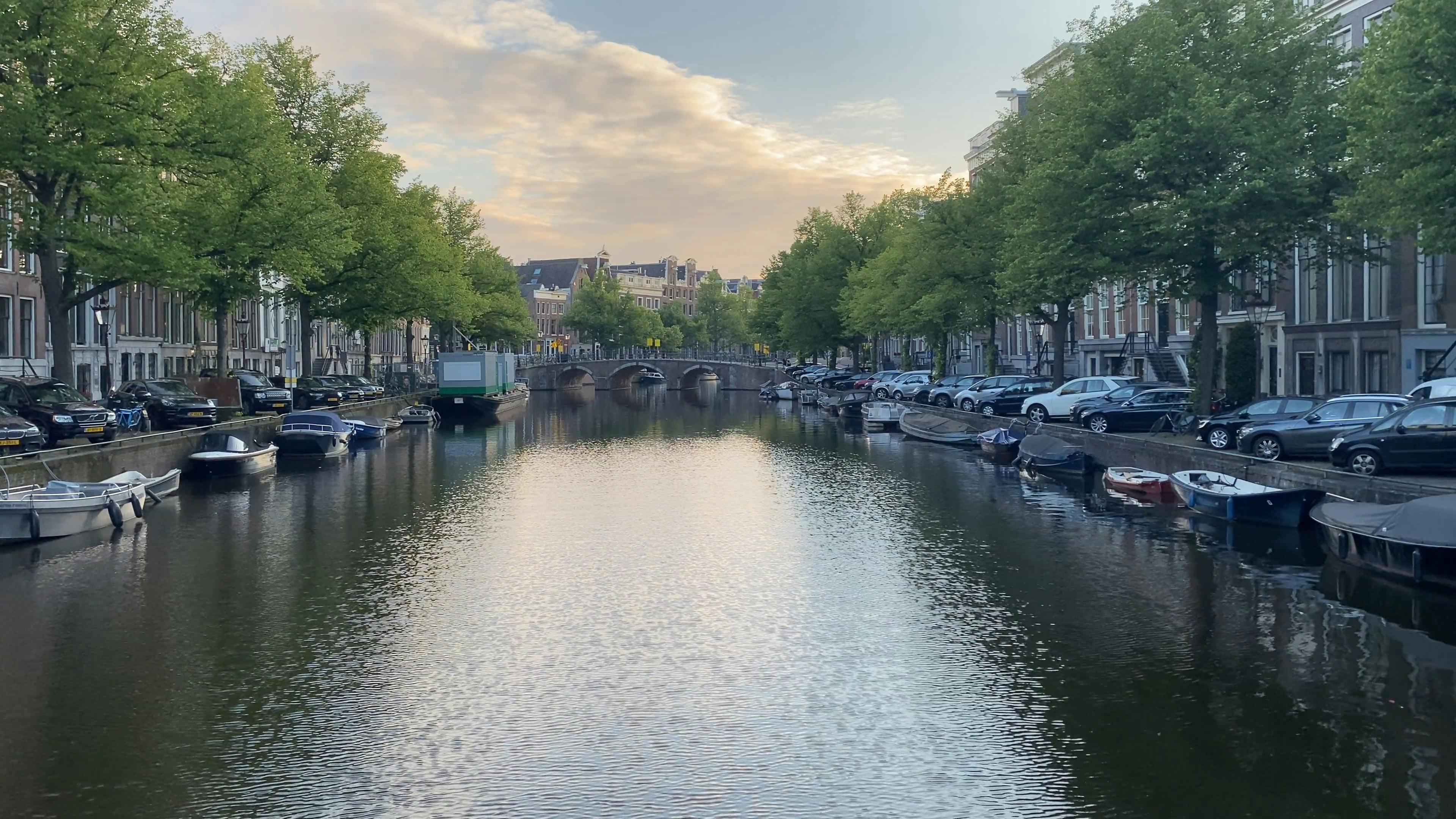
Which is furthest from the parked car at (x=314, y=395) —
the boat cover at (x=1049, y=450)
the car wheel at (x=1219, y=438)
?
the car wheel at (x=1219, y=438)

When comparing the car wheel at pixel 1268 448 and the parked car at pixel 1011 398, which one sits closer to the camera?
the car wheel at pixel 1268 448

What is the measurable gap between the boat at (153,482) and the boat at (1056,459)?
82.8 ft

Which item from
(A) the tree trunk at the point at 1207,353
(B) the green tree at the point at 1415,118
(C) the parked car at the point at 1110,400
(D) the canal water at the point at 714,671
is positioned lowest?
(D) the canal water at the point at 714,671

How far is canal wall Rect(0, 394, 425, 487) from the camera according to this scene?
2652cm

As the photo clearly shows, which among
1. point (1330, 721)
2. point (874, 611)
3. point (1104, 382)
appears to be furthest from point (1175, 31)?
point (1330, 721)

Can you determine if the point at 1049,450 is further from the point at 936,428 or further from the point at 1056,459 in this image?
the point at 936,428

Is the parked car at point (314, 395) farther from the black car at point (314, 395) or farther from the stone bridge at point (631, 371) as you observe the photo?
the stone bridge at point (631, 371)

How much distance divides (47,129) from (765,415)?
50.6 meters

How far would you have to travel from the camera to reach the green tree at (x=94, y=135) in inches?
1310

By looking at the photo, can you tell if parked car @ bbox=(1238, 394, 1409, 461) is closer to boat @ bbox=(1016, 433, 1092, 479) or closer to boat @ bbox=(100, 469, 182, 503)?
boat @ bbox=(1016, 433, 1092, 479)

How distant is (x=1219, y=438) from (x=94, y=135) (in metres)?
32.2

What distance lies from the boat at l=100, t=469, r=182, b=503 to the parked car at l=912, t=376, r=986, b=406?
38.4 metres

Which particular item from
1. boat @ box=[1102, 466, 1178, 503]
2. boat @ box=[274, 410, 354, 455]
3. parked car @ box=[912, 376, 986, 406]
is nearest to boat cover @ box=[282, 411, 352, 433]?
boat @ box=[274, 410, 354, 455]

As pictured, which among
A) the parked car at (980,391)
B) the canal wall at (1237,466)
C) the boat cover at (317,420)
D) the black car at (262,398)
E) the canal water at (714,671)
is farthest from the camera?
the parked car at (980,391)
